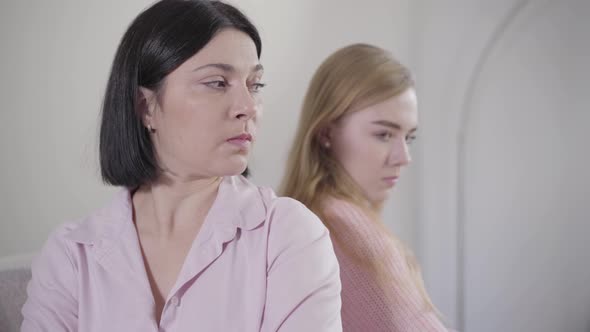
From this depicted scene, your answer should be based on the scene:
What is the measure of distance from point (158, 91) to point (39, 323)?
412 millimetres

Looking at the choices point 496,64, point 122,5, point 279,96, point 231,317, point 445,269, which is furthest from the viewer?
point 445,269

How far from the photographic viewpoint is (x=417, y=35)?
2.20m

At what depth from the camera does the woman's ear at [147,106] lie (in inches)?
37.6

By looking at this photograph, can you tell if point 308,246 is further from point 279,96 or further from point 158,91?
point 279,96

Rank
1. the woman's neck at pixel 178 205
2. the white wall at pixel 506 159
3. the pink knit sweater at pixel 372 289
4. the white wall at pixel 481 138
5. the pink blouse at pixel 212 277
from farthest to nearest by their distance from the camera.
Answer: the white wall at pixel 506 159 → the white wall at pixel 481 138 → the pink knit sweater at pixel 372 289 → the woman's neck at pixel 178 205 → the pink blouse at pixel 212 277

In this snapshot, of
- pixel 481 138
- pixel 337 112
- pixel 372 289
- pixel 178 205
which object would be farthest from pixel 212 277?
pixel 481 138

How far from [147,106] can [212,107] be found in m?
0.13

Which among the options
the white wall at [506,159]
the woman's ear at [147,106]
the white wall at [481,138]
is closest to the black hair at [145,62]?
the woman's ear at [147,106]

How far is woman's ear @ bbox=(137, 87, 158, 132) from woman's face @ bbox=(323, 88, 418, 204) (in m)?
0.49

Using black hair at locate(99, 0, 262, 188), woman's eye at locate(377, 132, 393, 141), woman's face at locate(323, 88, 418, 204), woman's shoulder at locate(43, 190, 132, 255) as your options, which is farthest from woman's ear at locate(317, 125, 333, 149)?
woman's shoulder at locate(43, 190, 132, 255)

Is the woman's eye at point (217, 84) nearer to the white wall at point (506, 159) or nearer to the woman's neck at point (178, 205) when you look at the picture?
the woman's neck at point (178, 205)

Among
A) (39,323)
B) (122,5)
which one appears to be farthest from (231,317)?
(122,5)

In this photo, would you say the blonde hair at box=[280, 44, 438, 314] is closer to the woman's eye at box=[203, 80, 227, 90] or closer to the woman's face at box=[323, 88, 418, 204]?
the woman's face at box=[323, 88, 418, 204]

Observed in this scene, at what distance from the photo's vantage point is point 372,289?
1195mm
